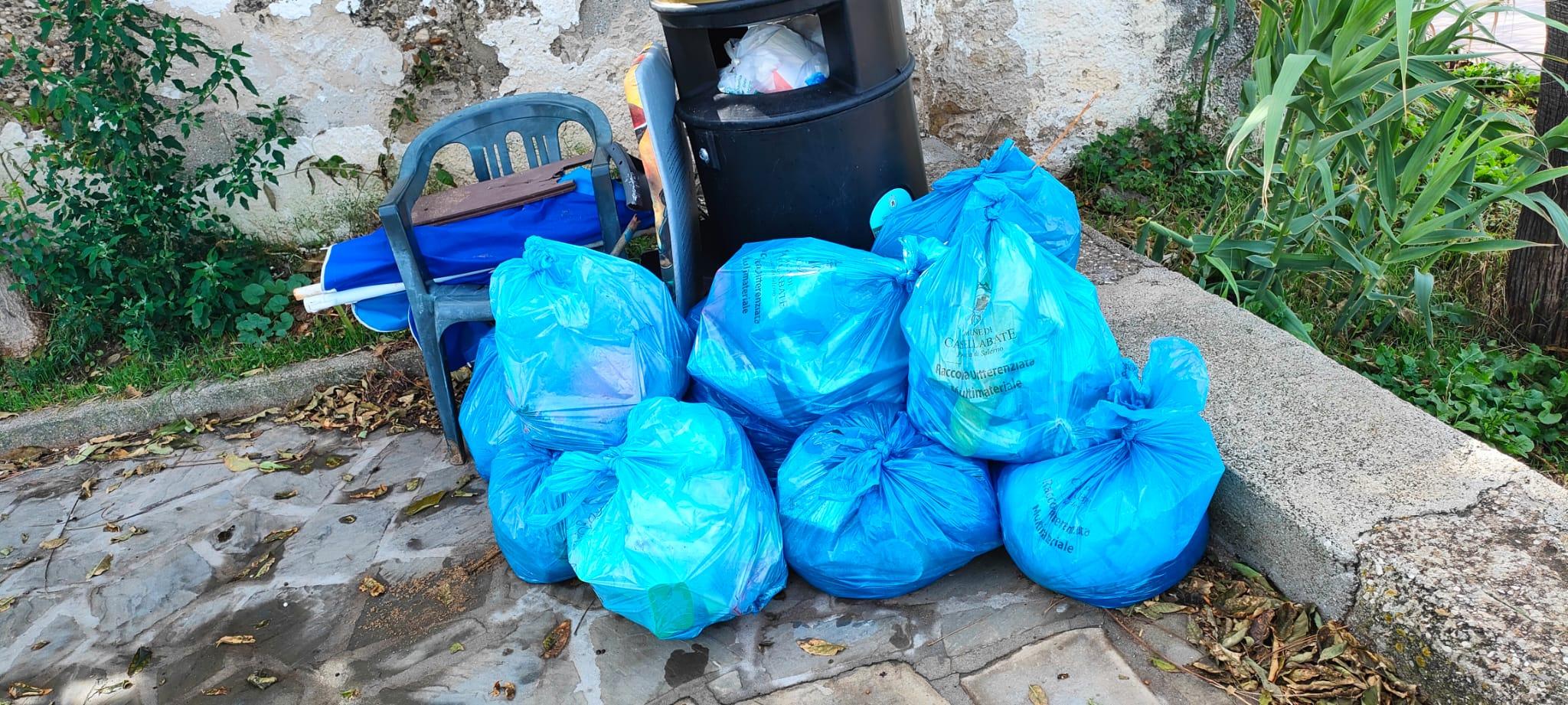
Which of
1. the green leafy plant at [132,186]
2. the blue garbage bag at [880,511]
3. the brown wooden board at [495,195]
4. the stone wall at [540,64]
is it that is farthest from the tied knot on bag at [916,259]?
the green leafy plant at [132,186]

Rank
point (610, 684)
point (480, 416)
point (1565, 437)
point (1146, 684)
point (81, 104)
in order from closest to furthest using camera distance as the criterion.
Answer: point (1146, 684) < point (610, 684) < point (1565, 437) < point (480, 416) < point (81, 104)

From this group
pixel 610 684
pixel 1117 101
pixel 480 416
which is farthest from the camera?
pixel 1117 101

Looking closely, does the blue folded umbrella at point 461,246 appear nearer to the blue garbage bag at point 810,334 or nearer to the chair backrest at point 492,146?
the chair backrest at point 492,146

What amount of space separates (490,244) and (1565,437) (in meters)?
3.03

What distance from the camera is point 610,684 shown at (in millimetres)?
2230

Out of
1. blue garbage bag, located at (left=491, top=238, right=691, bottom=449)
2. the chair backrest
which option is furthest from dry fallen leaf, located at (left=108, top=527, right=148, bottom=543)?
blue garbage bag, located at (left=491, top=238, right=691, bottom=449)

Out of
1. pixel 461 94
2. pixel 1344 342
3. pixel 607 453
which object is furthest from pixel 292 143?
pixel 1344 342

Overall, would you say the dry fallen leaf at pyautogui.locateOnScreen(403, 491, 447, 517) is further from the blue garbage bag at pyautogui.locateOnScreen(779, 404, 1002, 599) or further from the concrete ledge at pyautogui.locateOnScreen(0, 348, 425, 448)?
the blue garbage bag at pyautogui.locateOnScreen(779, 404, 1002, 599)

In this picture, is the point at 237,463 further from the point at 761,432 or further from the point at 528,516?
the point at 761,432

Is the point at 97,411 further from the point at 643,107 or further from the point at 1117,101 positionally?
the point at 1117,101

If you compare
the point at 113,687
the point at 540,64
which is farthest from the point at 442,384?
the point at 540,64

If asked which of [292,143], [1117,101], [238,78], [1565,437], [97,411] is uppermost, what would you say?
[238,78]

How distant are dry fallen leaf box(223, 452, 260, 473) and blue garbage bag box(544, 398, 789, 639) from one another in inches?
63.0

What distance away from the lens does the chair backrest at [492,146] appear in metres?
2.93
